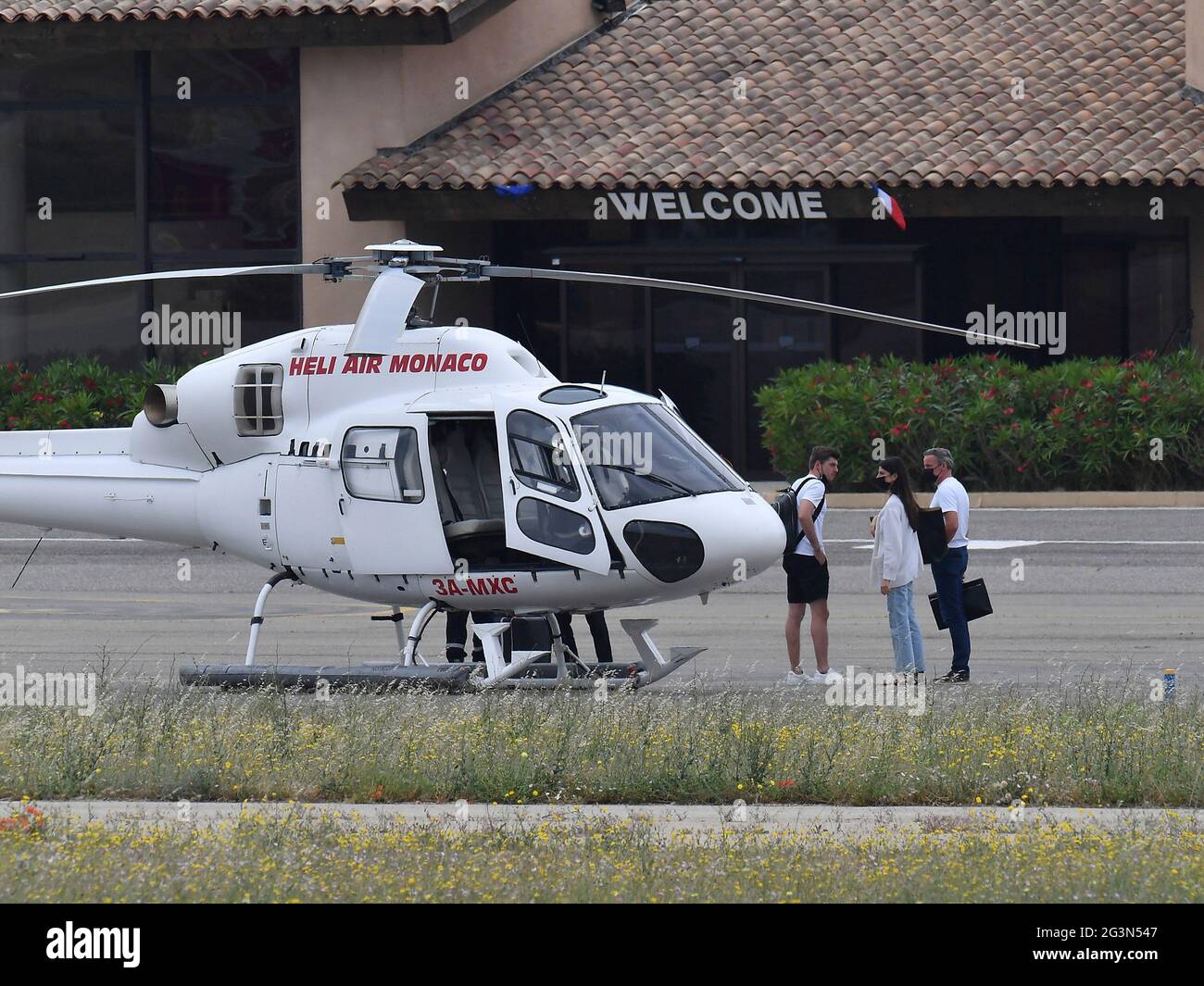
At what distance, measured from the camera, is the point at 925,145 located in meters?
28.0

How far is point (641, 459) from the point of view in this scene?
13172 mm

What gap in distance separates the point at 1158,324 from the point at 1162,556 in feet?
32.1

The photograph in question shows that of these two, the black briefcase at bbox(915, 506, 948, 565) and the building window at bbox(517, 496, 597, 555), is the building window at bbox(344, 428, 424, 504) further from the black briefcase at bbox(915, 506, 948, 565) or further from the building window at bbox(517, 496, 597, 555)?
the black briefcase at bbox(915, 506, 948, 565)

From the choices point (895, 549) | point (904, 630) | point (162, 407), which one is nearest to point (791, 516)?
point (895, 549)

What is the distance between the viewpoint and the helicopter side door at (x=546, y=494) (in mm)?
12977

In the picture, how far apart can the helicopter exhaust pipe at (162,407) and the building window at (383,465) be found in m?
1.67

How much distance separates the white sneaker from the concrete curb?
1055cm

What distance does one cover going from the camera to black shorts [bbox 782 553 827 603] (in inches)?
569

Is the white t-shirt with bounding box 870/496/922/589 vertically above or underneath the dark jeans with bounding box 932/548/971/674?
above

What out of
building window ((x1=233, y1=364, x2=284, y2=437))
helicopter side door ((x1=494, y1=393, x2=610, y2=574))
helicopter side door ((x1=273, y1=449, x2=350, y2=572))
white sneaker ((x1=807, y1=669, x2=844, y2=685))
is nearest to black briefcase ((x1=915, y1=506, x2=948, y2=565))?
white sneaker ((x1=807, y1=669, x2=844, y2=685))

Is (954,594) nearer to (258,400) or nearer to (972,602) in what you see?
(972,602)

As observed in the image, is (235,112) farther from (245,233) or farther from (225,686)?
(225,686)

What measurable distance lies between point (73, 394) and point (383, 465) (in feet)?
49.6
